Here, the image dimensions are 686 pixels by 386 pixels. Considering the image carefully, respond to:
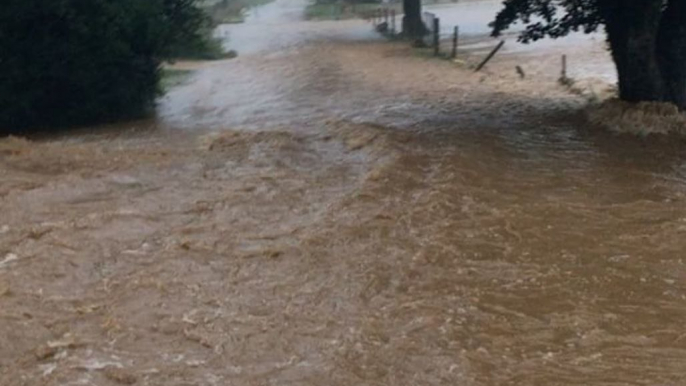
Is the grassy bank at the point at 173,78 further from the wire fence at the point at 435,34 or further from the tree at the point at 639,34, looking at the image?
the tree at the point at 639,34

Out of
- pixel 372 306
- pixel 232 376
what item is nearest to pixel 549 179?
pixel 372 306

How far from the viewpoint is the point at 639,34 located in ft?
54.7

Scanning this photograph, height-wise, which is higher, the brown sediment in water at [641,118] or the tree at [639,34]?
the tree at [639,34]

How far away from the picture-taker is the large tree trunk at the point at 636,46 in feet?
54.1

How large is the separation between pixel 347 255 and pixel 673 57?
1078 cm

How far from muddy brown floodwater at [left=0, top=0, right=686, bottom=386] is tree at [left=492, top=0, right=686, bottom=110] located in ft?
4.81

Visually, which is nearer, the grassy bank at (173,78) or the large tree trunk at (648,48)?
the large tree trunk at (648,48)

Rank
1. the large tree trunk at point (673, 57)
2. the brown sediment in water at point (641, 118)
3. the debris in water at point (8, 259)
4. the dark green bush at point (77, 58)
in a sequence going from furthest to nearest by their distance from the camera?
the dark green bush at point (77, 58) → the large tree trunk at point (673, 57) → the brown sediment in water at point (641, 118) → the debris in water at point (8, 259)

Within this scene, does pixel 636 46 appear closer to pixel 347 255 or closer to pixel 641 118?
pixel 641 118

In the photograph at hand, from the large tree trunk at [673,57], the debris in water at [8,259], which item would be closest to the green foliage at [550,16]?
the large tree trunk at [673,57]

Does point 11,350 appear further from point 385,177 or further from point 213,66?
point 213,66

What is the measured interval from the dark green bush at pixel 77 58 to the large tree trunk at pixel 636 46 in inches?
393

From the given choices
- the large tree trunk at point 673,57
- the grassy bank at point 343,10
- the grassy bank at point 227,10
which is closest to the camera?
the large tree trunk at point 673,57

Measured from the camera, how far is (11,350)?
7.11 m
